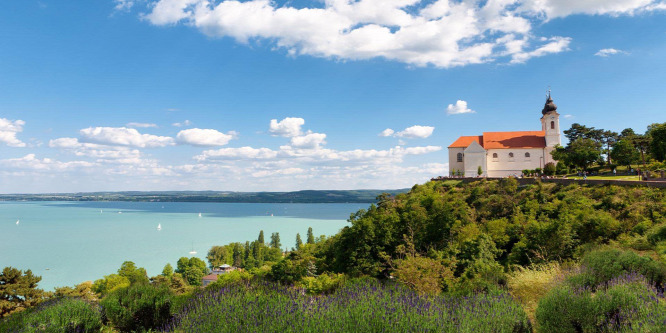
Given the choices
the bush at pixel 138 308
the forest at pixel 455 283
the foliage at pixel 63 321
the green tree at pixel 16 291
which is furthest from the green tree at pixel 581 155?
the green tree at pixel 16 291

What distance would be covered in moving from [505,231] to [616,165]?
24.2 meters

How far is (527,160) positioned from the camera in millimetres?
47312

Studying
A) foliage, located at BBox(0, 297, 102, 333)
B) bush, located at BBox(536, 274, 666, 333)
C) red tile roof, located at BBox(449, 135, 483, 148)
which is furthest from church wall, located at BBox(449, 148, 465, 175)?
foliage, located at BBox(0, 297, 102, 333)

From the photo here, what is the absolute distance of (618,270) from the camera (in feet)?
30.4

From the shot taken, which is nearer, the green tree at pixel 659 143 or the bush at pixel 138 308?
the bush at pixel 138 308

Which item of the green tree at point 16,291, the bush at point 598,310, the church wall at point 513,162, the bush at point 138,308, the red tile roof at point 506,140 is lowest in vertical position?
the green tree at point 16,291

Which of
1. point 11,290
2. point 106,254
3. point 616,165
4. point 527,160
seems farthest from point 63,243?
point 616,165

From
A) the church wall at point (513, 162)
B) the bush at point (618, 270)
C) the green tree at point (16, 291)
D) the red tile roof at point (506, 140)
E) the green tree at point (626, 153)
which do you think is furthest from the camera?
the red tile roof at point (506, 140)

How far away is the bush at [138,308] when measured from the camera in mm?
9273

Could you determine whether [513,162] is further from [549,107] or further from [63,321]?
[63,321]

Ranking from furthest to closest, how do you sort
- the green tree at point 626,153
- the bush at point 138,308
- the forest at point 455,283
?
the green tree at point 626,153 → the bush at point 138,308 → the forest at point 455,283

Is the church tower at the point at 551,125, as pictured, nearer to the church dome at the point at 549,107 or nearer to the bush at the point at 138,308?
the church dome at the point at 549,107

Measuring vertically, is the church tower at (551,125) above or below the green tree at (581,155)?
above

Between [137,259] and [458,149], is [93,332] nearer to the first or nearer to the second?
[458,149]
